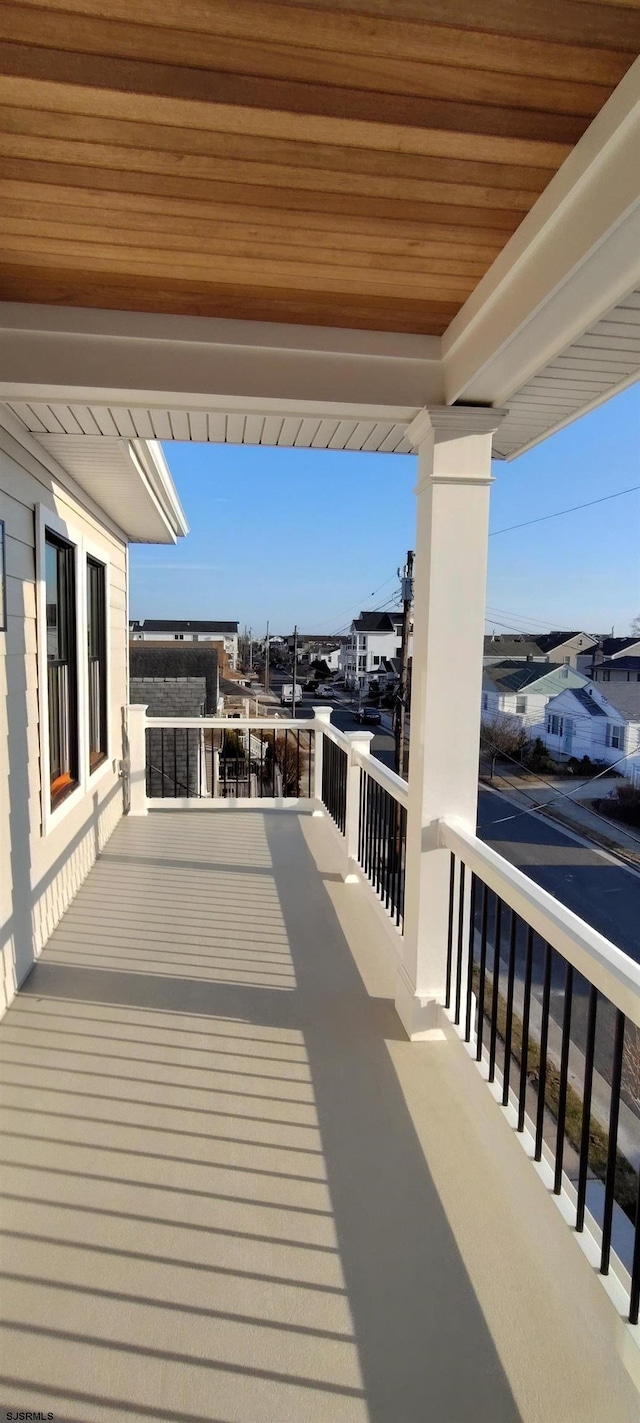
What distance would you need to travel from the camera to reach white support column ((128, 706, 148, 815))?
18.5ft

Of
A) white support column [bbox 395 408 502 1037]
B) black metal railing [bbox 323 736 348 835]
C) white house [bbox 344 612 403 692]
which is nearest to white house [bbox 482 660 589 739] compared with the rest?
black metal railing [bbox 323 736 348 835]

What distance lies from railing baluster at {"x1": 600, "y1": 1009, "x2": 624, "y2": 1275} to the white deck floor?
0.35 ft

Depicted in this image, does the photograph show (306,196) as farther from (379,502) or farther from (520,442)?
(379,502)

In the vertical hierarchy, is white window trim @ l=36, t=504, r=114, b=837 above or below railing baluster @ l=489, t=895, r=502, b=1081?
above

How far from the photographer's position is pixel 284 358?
7.55 feet

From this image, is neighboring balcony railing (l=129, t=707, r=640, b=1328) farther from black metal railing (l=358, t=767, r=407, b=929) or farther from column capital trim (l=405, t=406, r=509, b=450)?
column capital trim (l=405, t=406, r=509, b=450)

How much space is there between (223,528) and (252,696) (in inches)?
730

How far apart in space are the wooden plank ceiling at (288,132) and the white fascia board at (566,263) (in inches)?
1.9

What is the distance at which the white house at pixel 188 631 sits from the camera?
126 ft

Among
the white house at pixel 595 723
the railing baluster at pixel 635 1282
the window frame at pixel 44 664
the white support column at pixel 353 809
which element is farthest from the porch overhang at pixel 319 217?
the white house at pixel 595 723

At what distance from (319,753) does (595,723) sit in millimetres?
2233

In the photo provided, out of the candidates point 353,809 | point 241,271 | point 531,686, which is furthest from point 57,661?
point 531,686

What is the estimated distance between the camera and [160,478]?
13.4 feet

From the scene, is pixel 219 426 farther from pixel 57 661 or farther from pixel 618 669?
pixel 618 669
